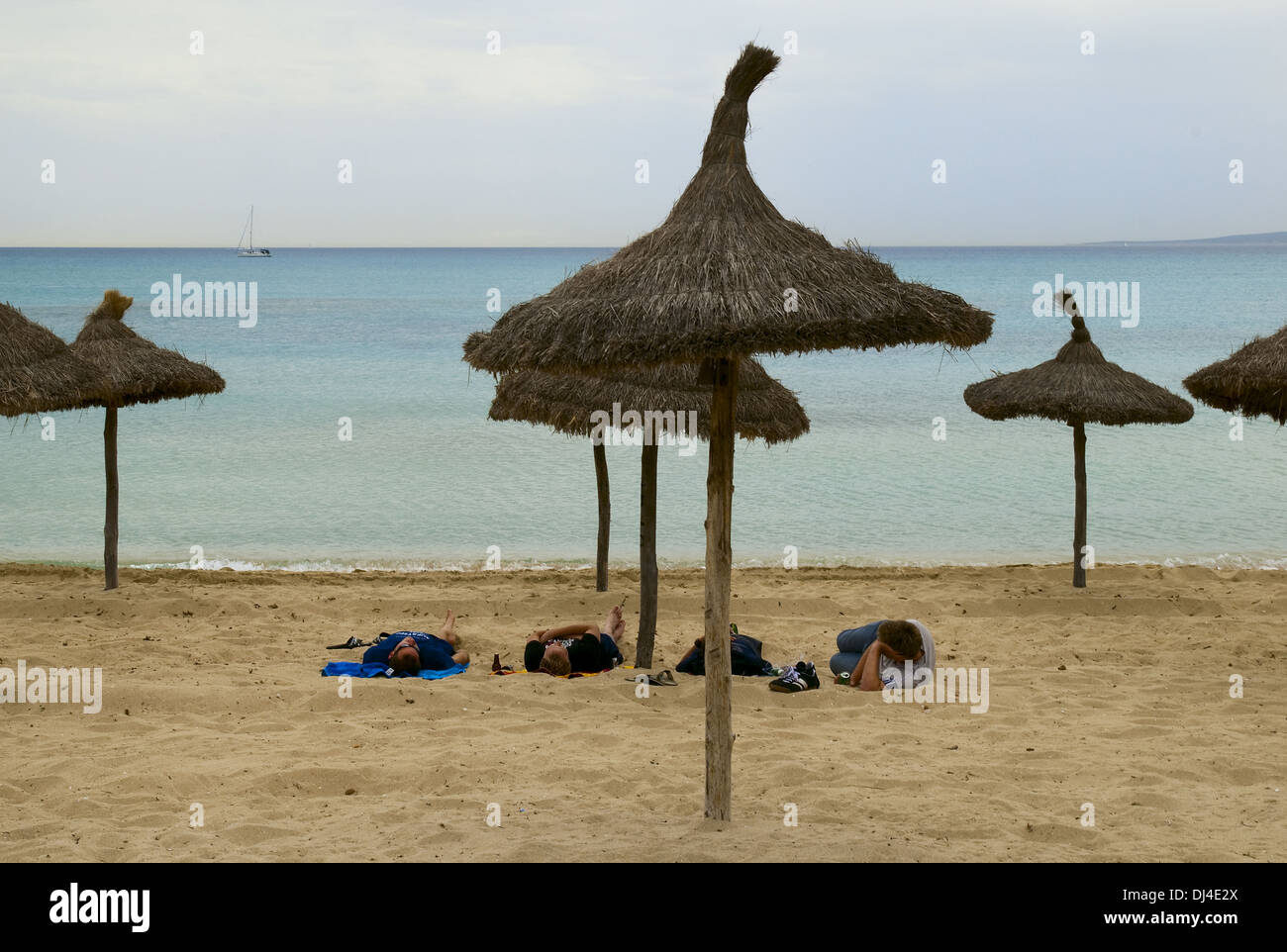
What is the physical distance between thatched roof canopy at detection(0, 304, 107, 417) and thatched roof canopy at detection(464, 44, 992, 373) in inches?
178

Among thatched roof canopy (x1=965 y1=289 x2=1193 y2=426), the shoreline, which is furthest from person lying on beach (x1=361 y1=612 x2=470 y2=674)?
thatched roof canopy (x1=965 y1=289 x2=1193 y2=426)

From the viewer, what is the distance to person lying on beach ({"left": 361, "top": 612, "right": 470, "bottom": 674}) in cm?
809

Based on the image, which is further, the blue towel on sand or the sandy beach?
the blue towel on sand

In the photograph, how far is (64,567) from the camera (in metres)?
13.0

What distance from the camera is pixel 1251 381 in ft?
27.8

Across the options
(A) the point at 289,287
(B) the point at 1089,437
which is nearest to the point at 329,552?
(B) the point at 1089,437

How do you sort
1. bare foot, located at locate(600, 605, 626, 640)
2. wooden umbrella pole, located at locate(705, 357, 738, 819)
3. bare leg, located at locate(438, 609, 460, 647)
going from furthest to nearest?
bare foot, located at locate(600, 605, 626, 640)
bare leg, located at locate(438, 609, 460, 647)
wooden umbrella pole, located at locate(705, 357, 738, 819)

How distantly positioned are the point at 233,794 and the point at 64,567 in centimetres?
869

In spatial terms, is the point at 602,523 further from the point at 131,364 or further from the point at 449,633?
the point at 131,364

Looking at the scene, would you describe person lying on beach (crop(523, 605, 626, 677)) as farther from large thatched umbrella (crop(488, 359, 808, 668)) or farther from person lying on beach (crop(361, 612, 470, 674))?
person lying on beach (crop(361, 612, 470, 674))

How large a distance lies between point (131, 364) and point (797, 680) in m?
6.91

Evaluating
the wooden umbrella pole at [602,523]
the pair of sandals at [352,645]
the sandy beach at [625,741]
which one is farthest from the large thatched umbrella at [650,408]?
the pair of sandals at [352,645]

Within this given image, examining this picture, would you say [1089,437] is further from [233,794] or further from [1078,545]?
[233,794]

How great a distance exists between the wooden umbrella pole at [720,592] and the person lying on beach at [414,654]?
141 inches
